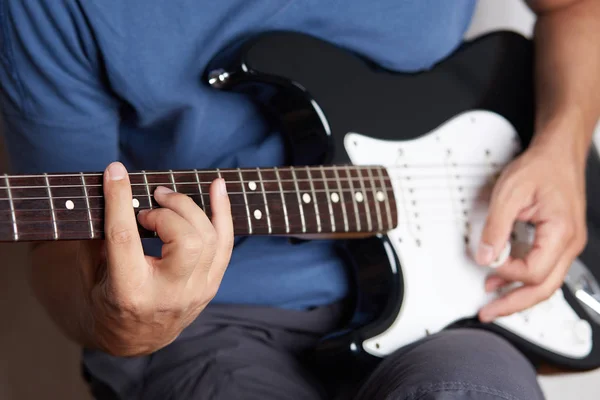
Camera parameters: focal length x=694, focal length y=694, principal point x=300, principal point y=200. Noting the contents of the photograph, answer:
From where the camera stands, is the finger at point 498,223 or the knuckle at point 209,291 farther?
the finger at point 498,223

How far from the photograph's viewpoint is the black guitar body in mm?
840

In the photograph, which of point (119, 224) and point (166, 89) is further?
point (166, 89)

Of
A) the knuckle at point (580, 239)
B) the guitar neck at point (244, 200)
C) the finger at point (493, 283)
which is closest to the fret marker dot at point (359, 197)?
the guitar neck at point (244, 200)

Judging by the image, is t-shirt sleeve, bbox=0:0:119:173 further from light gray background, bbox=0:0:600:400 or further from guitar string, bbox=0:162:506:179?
light gray background, bbox=0:0:600:400

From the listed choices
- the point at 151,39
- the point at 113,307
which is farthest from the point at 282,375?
the point at 151,39

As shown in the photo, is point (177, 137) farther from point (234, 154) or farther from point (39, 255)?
point (39, 255)

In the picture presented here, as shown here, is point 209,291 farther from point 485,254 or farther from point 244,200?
point 485,254

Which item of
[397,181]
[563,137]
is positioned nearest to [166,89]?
[397,181]

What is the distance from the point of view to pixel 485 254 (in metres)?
0.89

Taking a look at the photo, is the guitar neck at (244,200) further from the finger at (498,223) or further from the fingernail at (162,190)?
the finger at (498,223)

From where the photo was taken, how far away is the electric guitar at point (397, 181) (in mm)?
796

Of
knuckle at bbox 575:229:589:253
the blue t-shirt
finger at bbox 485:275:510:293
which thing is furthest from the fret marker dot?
knuckle at bbox 575:229:589:253

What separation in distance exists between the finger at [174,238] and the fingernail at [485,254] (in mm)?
408

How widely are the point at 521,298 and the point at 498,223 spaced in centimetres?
12
